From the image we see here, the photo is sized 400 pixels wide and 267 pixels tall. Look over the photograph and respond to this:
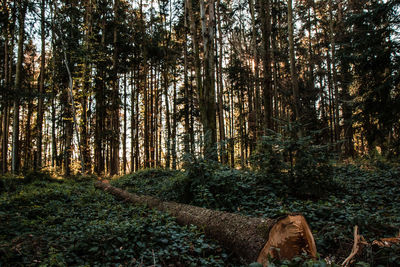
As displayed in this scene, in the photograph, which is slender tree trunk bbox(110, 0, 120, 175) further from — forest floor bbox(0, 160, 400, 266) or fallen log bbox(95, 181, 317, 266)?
fallen log bbox(95, 181, 317, 266)

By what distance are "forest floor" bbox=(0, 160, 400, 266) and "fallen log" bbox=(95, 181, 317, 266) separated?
0.19m

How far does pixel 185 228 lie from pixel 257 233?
4.68ft

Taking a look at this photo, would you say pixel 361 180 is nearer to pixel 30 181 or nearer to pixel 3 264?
pixel 3 264

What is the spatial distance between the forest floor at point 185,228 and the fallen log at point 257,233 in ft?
0.63

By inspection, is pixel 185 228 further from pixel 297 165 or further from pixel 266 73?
pixel 266 73

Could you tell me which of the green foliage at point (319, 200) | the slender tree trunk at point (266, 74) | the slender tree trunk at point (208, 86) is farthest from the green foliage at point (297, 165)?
the slender tree trunk at point (208, 86)

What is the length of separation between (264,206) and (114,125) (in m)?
19.1

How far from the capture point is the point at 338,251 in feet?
8.45

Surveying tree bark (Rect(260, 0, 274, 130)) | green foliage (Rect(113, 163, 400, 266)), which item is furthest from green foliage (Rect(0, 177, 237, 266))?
tree bark (Rect(260, 0, 274, 130))

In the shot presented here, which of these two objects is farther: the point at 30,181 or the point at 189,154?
the point at 30,181

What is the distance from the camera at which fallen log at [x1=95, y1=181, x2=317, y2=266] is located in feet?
7.76

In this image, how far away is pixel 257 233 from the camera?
110 inches

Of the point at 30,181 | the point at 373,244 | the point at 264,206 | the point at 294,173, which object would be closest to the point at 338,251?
the point at 373,244

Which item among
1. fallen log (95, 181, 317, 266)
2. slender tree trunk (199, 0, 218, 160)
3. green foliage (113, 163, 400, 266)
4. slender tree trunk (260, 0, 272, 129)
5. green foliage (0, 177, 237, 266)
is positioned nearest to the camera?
fallen log (95, 181, 317, 266)
